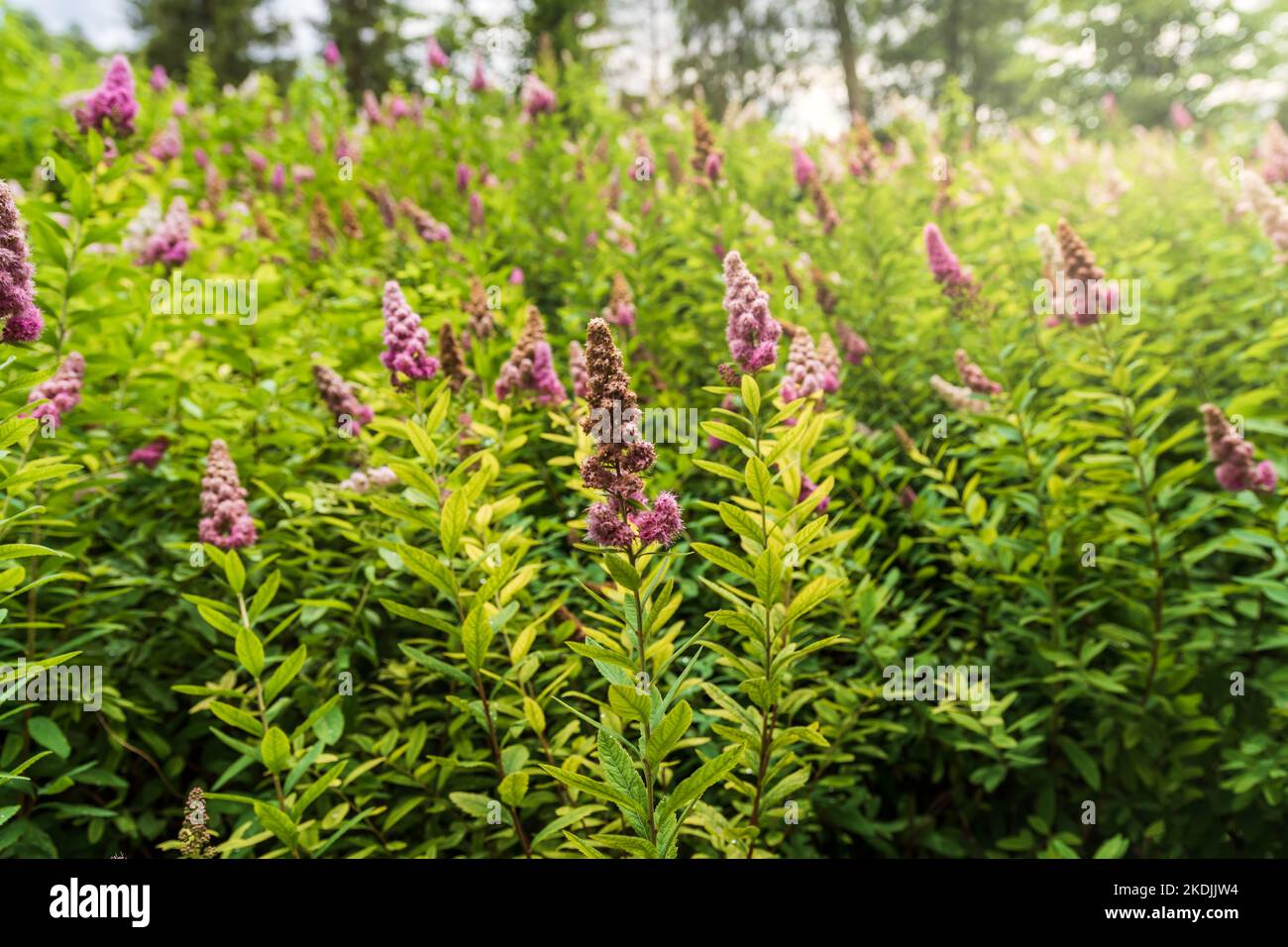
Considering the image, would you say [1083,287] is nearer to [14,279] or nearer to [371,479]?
[371,479]

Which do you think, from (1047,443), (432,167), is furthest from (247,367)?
(432,167)

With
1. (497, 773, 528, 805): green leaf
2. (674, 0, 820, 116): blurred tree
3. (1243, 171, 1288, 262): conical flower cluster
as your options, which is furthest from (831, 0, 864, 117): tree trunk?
(497, 773, 528, 805): green leaf

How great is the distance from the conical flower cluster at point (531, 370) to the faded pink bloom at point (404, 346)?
0.36 meters

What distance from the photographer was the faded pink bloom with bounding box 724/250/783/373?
6.19 feet

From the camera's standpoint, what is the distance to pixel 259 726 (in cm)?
173

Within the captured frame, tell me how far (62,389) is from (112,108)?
4.10 ft

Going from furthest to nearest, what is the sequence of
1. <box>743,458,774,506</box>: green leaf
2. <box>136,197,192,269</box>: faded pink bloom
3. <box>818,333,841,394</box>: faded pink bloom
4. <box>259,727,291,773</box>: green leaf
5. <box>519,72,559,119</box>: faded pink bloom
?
<box>519,72,559,119</box>: faded pink bloom < <box>136,197,192,269</box>: faded pink bloom < <box>818,333,841,394</box>: faded pink bloom < <box>259,727,291,773</box>: green leaf < <box>743,458,774,506</box>: green leaf

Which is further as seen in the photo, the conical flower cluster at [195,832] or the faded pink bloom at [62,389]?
the faded pink bloom at [62,389]

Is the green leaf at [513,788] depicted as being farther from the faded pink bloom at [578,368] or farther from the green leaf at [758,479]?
the faded pink bloom at [578,368]

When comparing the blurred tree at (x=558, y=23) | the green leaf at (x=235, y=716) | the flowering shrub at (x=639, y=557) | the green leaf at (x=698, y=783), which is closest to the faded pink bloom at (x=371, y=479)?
the flowering shrub at (x=639, y=557)

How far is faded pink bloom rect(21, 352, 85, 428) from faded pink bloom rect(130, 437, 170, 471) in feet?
0.95

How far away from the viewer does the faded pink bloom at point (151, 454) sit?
103 inches

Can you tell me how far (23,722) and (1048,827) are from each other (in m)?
2.94

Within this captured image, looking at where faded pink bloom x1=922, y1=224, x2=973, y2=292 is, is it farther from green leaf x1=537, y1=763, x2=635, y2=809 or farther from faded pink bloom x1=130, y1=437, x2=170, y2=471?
faded pink bloom x1=130, y1=437, x2=170, y2=471
